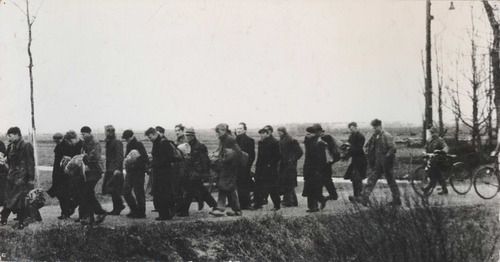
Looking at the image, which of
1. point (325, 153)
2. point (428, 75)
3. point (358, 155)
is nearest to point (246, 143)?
point (325, 153)

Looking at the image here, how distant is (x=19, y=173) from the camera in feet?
32.1

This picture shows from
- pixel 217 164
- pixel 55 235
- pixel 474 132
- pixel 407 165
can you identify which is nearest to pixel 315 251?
pixel 217 164

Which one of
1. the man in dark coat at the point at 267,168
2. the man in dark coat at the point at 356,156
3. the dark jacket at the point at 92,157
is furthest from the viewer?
the man in dark coat at the point at 267,168

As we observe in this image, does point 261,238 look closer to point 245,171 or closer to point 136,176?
point 245,171

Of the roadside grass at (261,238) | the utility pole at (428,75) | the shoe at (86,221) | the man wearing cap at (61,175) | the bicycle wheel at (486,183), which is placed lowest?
the roadside grass at (261,238)

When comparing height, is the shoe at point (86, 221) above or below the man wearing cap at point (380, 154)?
below

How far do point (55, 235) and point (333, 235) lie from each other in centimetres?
435

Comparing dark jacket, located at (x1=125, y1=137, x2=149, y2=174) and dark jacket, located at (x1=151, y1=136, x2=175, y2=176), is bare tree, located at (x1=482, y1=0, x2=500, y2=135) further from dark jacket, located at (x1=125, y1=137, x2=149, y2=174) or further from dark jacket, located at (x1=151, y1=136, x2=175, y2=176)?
dark jacket, located at (x1=125, y1=137, x2=149, y2=174)

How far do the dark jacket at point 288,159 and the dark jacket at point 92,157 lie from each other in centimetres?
334

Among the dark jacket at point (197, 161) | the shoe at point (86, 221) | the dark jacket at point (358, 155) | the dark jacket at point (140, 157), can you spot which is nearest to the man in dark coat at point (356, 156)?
the dark jacket at point (358, 155)

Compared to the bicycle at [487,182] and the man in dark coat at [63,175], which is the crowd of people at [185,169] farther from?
the bicycle at [487,182]

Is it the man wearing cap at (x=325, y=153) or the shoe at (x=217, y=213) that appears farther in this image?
the man wearing cap at (x=325, y=153)

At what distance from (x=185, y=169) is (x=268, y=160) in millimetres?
1565

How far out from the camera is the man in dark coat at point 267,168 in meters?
11.3
